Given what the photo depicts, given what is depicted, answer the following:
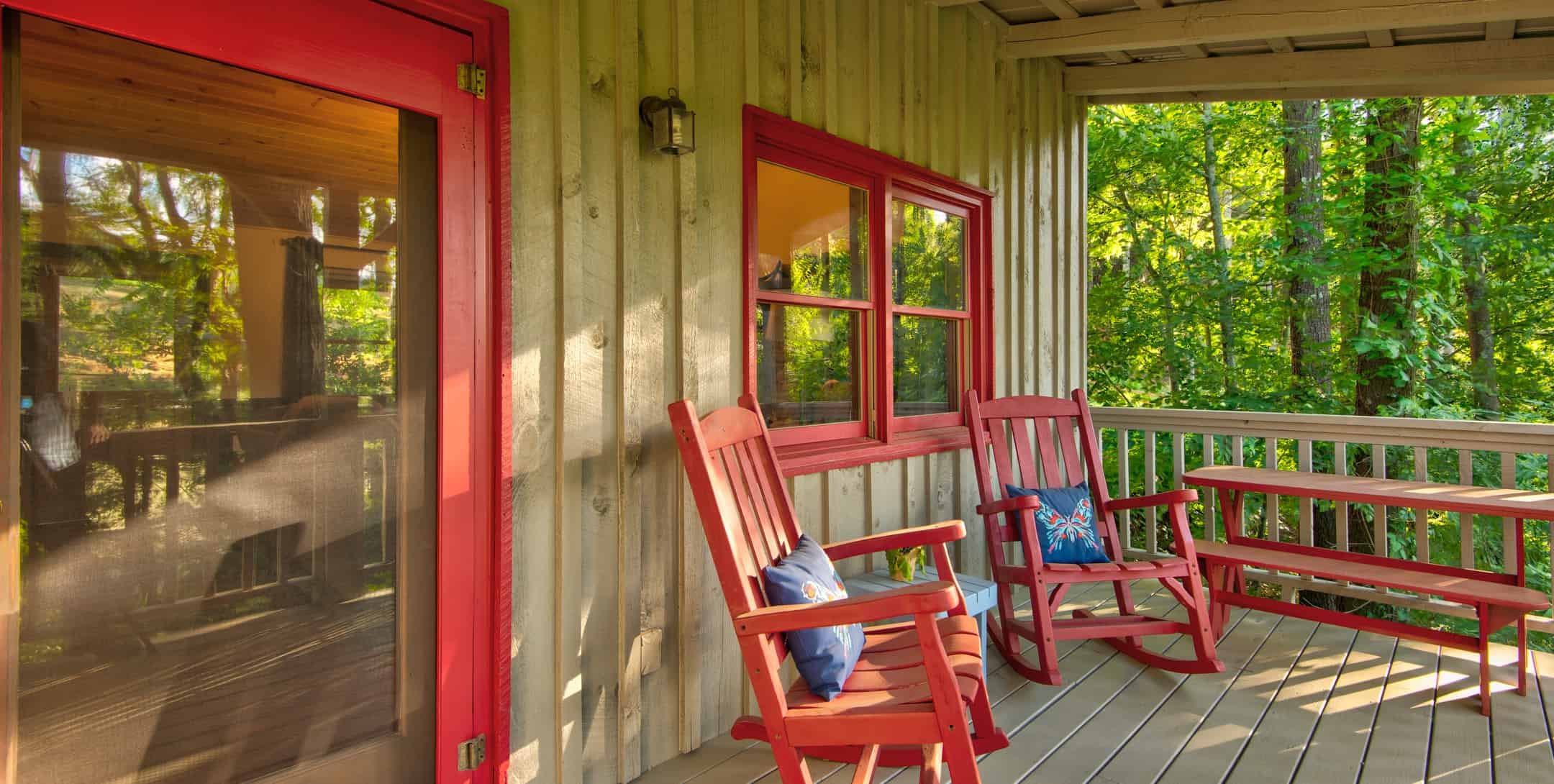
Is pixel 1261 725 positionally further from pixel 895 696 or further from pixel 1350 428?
pixel 1350 428

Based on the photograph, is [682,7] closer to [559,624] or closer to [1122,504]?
[559,624]

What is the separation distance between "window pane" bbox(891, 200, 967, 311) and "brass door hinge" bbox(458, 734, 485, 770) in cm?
222

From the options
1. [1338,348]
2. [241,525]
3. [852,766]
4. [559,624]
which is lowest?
[852,766]

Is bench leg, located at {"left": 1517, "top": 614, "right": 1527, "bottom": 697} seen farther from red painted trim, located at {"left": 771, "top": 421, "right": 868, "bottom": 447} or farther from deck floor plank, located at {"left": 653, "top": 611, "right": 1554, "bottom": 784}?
red painted trim, located at {"left": 771, "top": 421, "right": 868, "bottom": 447}

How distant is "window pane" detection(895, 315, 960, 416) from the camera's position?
11.2 ft

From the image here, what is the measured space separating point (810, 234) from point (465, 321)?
141 cm

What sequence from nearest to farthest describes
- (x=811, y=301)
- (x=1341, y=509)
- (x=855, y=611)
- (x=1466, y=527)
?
(x=855, y=611)
(x=811, y=301)
(x=1466, y=527)
(x=1341, y=509)

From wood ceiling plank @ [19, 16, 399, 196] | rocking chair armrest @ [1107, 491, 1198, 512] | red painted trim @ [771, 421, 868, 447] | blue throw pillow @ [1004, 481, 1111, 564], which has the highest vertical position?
wood ceiling plank @ [19, 16, 399, 196]

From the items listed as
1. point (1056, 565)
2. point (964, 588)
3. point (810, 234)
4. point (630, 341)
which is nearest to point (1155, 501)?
point (1056, 565)

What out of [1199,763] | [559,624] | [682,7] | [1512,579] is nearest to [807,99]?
[682,7]

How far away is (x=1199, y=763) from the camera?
2.31m

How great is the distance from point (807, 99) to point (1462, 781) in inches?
110

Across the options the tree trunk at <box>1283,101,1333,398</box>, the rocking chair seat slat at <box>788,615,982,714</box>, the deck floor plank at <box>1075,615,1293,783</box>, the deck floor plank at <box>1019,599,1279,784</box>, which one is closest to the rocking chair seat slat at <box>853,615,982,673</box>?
the rocking chair seat slat at <box>788,615,982,714</box>

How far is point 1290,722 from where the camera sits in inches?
102
